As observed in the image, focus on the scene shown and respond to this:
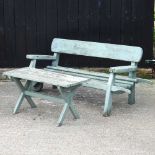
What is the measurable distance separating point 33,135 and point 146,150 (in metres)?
1.32

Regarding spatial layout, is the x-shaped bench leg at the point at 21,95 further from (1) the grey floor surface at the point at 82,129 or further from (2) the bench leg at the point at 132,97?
(2) the bench leg at the point at 132,97

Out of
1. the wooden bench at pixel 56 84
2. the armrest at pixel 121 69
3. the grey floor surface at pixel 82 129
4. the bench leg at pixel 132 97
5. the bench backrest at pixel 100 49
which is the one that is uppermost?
the bench backrest at pixel 100 49

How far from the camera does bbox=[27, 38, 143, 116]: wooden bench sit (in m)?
6.91

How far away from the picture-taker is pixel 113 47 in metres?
7.62

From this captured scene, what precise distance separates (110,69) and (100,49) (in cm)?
99

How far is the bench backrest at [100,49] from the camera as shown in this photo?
739cm

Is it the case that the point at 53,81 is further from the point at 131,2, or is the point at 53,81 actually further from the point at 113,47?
the point at 131,2

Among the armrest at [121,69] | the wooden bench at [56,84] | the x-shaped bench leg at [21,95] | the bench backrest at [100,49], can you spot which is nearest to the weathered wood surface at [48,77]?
the wooden bench at [56,84]

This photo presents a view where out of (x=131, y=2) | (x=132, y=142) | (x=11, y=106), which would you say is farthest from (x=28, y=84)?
(x=131, y=2)

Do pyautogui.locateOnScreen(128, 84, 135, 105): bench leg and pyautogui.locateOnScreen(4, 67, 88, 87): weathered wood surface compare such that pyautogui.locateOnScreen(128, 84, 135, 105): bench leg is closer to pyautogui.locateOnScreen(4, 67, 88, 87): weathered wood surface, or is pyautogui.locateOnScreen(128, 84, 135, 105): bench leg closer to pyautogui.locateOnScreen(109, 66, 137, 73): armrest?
pyautogui.locateOnScreen(109, 66, 137, 73): armrest

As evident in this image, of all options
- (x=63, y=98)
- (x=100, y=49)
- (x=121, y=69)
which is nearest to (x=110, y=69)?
(x=121, y=69)

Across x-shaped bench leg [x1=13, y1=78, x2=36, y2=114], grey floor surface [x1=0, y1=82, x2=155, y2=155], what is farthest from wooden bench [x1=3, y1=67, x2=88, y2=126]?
grey floor surface [x1=0, y1=82, x2=155, y2=155]

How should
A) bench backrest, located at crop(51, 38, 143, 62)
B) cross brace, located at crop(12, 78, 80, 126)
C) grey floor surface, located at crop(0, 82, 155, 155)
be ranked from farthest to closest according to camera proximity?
bench backrest, located at crop(51, 38, 143, 62) < cross brace, located at crop(12, 78, 80, 126) < grey floor surface, located at crop(0, 82, 155, 155)

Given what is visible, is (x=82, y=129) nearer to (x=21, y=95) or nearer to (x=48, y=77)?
(x=48, y=77)
